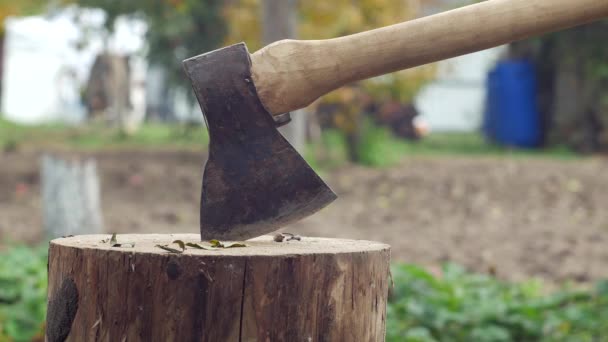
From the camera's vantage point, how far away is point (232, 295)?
2.04 m

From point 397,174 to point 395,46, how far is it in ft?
24.2

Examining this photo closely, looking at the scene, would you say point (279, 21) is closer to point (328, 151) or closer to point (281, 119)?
point (328, 151)

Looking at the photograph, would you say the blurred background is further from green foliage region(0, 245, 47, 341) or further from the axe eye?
the axe eye

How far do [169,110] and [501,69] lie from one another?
11807mm

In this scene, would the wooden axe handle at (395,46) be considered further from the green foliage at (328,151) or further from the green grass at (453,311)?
the green foliage at (328,151)

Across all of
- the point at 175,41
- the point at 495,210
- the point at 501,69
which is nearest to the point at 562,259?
the point at 495,210

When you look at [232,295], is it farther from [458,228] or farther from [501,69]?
[501,69]

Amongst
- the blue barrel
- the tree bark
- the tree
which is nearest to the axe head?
the tree bark

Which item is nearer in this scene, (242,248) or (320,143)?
(242,248)

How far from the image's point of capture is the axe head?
218 cm

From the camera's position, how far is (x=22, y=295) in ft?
13.9

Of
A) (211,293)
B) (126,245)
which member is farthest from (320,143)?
(211,293)

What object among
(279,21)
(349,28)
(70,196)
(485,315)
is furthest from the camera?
(349,28)

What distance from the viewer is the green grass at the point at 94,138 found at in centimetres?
1207
